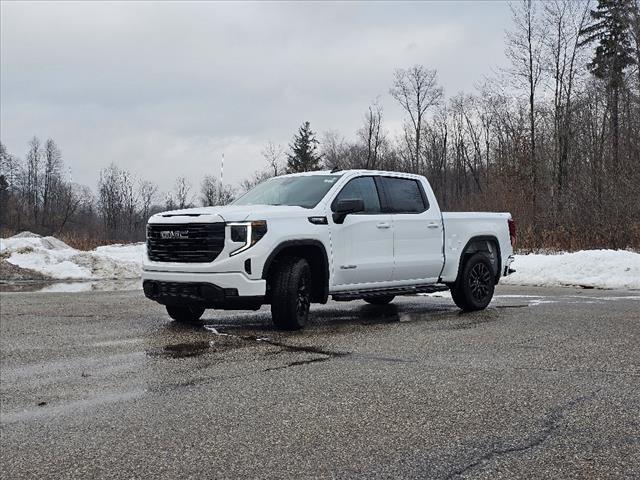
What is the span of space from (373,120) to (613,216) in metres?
51.1

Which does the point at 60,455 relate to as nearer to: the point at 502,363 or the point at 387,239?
the point at 502,363

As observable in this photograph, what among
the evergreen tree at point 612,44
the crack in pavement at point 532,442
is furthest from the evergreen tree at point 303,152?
the crack in pavement at point 532,442

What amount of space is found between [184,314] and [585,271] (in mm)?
11593

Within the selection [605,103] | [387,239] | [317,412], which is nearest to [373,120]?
[605,103]

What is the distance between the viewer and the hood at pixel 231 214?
7590mm

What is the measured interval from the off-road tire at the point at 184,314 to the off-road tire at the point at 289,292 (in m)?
1.60

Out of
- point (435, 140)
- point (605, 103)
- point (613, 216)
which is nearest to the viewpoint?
point (613, 216)

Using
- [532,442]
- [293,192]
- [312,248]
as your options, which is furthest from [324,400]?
[293,192]

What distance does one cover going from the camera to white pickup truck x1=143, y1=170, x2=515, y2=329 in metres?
7.55

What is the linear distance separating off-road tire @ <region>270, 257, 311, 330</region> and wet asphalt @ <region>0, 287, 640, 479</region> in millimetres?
255

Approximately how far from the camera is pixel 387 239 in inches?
351

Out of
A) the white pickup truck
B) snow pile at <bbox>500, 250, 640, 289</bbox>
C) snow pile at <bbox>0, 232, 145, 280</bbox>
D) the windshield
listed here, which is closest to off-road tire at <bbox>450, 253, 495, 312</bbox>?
the white pickup truck

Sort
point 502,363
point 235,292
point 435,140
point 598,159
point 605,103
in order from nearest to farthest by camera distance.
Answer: point 502,363
point 235,292
point 598,159
point 605,103
point 435,140

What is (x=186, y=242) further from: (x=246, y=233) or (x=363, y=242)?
(x=363, y=242)
